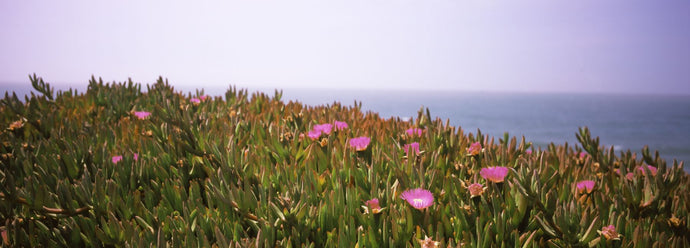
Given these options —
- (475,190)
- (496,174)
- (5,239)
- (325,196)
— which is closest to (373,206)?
(325,196)

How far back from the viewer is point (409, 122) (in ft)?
9.36

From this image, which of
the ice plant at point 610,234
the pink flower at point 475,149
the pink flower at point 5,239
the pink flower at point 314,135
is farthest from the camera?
the pink flower at point 314,135

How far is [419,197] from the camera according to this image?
1.44 metres

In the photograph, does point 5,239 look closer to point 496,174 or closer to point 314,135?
point 314,135

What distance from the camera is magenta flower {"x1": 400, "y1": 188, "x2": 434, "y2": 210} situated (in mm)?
1399

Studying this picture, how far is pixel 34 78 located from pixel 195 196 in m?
2.79

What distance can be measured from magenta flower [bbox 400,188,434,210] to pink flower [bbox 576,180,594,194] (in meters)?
0.69

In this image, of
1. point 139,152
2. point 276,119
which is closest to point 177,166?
point 139,152

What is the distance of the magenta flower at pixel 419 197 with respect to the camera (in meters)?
1.40

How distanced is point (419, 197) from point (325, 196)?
1.04ft

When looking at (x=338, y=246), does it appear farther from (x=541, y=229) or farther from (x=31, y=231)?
(x=31, y=231)

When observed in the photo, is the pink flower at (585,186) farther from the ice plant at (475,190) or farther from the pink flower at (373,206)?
the pink flower at (373,206)

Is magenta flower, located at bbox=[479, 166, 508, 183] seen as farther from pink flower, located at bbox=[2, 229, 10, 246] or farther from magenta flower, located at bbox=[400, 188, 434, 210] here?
pink flower, located at bbox=[2, 229, 10, 246]

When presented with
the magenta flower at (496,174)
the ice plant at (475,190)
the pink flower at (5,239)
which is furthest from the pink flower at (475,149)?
the pink flower at (5,239)
